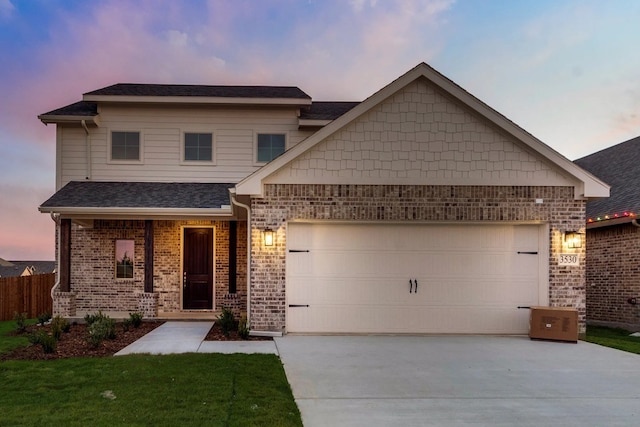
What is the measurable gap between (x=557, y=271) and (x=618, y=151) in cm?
956

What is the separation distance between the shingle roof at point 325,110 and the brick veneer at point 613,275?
807 centimetres

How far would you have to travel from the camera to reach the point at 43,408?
5.18m

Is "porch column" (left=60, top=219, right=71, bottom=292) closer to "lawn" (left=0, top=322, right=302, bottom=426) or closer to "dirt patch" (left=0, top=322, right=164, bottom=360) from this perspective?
"dirt patch" (left=0, top=322, right=164, bottom=360)

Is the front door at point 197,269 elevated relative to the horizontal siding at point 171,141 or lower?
lower

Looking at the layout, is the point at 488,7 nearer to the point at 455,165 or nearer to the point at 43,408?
the point at 455,165

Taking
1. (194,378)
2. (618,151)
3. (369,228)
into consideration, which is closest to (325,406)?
(194,378)

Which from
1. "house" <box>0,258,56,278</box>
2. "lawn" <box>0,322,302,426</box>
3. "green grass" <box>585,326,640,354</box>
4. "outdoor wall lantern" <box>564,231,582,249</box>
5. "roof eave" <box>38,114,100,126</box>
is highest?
"roof eave" <box>38,114,100,126</box>

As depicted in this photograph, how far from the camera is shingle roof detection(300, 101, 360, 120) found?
1452 cm

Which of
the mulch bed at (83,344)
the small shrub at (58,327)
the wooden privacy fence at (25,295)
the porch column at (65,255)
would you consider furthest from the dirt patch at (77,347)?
the wooden privacy fence at (25,295)

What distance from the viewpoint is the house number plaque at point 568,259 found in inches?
395

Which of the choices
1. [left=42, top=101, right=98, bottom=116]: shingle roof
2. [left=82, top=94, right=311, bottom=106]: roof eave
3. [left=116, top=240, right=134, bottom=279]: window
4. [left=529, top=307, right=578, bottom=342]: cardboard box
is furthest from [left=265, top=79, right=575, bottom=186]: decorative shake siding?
[left=42, top=101, right=98, bottom=116]: shingle roof

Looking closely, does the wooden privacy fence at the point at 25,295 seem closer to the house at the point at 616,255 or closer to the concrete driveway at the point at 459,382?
the concrete driveway at the point at 459,382

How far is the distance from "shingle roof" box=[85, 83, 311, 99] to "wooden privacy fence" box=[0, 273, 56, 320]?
6608mm

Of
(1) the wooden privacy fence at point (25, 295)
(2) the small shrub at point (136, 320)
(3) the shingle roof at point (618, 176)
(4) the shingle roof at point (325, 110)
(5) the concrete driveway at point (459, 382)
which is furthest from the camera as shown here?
(1) the wooden privacy fence at point (25, 295)
